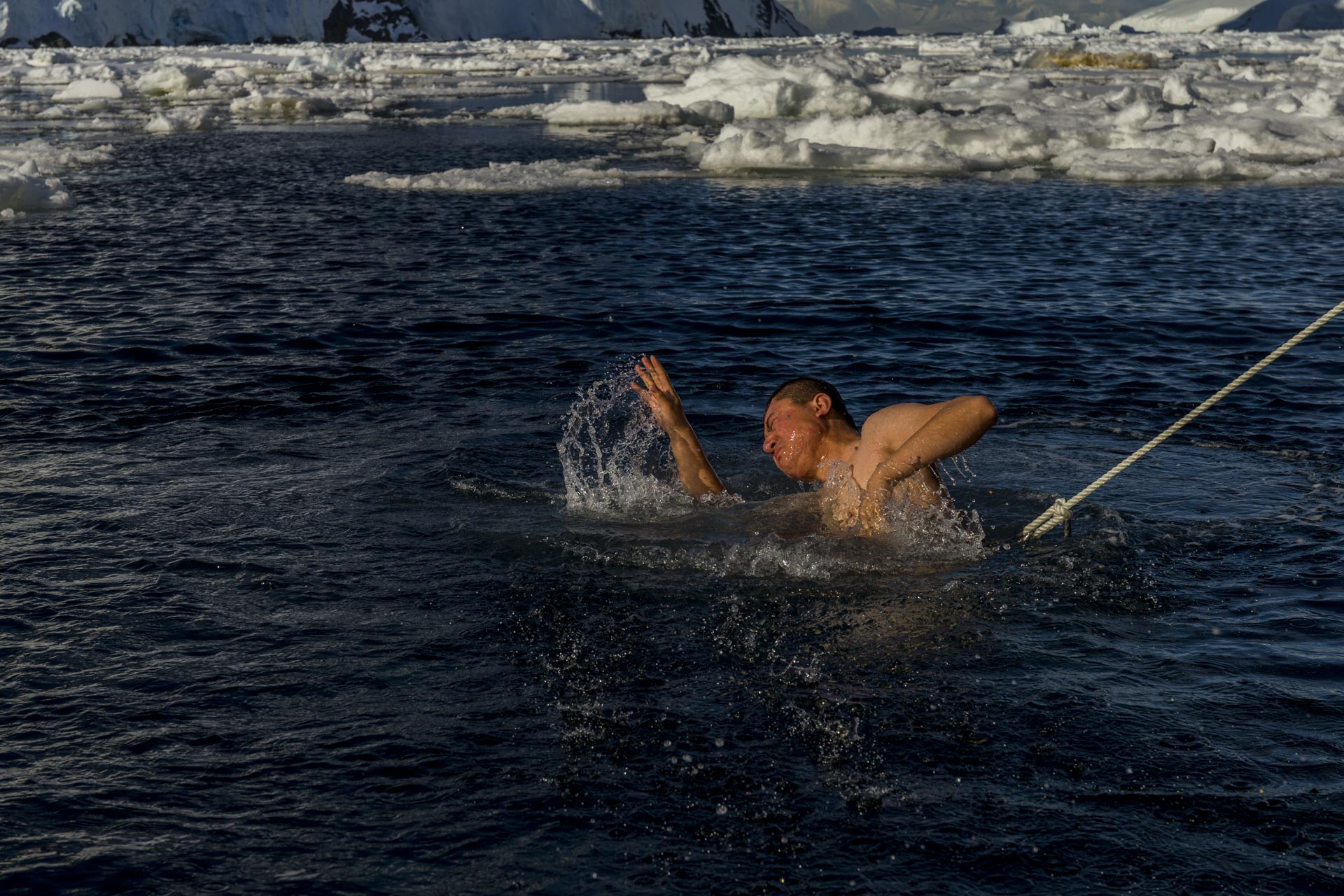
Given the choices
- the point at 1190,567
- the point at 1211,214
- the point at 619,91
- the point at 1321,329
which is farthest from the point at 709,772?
the point at 619,91

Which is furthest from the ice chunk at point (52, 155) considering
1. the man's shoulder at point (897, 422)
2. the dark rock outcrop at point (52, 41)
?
the dark rock outcrop at point (52, 41)

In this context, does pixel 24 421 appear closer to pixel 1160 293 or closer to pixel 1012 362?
pixel 1012 362

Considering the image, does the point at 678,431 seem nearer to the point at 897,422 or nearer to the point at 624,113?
the point at 897,422

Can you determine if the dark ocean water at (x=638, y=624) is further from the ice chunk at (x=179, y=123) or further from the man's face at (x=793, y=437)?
the ice chunk at (x=179, y=123)

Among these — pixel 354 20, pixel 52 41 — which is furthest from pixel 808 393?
pixel 354 20

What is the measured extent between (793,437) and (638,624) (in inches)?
46.3

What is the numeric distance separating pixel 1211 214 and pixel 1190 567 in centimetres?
1366

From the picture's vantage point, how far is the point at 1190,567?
595cm

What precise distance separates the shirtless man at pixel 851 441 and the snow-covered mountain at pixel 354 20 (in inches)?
3427

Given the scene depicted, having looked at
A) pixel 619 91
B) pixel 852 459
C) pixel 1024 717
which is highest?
pixel 619 91

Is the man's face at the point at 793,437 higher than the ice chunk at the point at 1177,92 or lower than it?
lower

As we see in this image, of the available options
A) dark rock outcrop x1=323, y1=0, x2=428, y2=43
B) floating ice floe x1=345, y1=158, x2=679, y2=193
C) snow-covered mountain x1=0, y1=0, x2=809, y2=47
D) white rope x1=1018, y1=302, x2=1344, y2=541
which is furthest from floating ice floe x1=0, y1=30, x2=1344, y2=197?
dark rock outcrop x1=323, y1=0, x2=428, y2=43

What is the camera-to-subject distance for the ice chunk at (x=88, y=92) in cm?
4494

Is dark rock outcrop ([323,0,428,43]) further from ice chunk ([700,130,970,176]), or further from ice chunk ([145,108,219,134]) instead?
ice chunk ([700,130,970,176])
